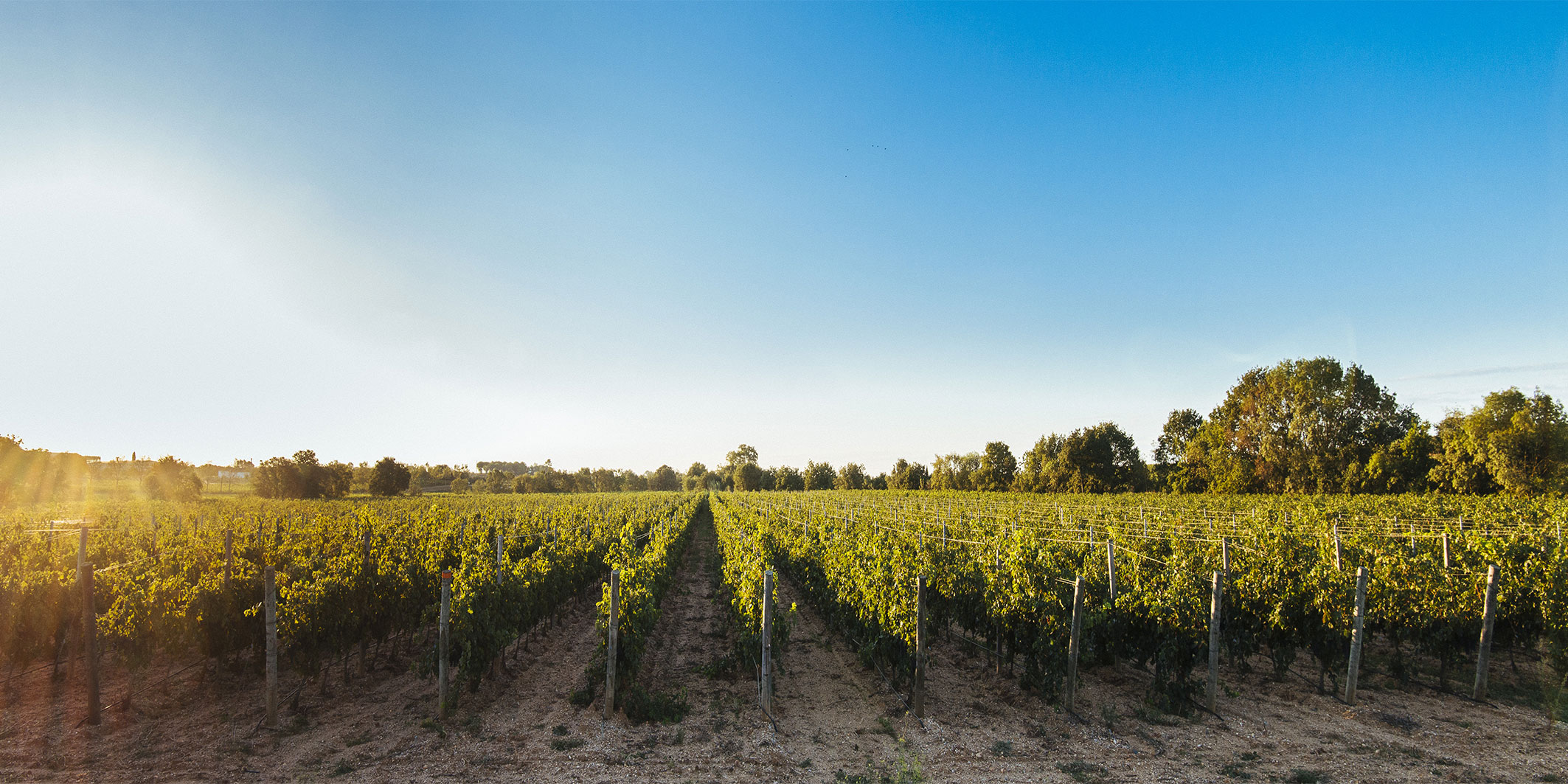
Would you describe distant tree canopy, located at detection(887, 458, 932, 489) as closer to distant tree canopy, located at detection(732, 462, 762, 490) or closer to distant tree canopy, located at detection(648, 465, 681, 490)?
distant tree canopy, located at detection(732, 462, 762, 490)

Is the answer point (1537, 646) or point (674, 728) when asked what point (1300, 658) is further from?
point (674, 728)

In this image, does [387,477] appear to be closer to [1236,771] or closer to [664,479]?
[664,479]

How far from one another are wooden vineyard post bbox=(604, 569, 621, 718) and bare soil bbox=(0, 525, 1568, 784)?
0.20 metres

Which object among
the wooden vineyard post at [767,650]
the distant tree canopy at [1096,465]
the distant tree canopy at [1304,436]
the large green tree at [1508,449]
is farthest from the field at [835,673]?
the distant tree canopy at [1096,465]

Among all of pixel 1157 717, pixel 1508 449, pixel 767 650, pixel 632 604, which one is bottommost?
pixel 1157 717

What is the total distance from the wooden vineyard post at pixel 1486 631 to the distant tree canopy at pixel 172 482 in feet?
215

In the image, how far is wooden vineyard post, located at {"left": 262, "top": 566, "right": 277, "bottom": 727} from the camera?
6.83 meters

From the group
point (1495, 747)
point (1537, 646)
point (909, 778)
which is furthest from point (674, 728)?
point (1537, 646)

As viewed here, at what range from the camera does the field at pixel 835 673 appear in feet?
19.9

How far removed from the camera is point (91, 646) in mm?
6758

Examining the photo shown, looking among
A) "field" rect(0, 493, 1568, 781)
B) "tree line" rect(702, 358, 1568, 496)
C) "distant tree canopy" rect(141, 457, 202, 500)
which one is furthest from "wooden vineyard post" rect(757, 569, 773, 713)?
"distant tree canopy" rect(141, 457, 202, 500)

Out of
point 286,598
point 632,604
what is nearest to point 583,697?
point 632,604

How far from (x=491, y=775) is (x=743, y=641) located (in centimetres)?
342

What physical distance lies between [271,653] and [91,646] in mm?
1894
